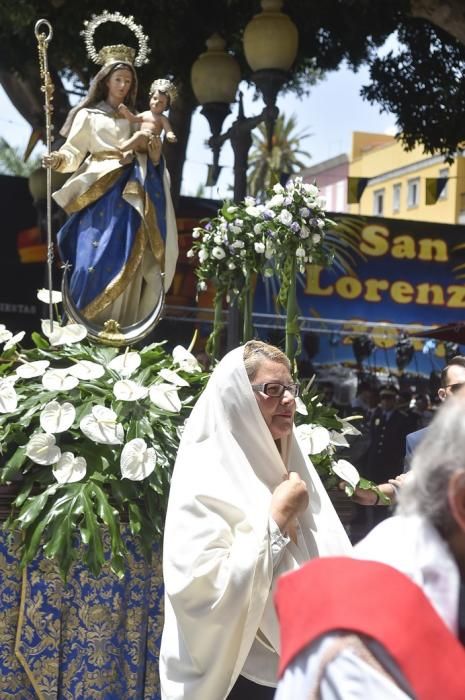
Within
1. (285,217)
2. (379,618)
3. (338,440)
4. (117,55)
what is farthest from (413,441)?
(379,618)

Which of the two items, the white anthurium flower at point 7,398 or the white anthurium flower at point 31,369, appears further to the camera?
the white anthurium flower at point 31,369

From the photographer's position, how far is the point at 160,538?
4402 mm

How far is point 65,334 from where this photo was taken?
5137 mm

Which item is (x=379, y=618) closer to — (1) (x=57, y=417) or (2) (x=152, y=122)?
(1) (x=57, y=417)

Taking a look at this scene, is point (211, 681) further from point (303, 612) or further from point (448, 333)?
point (448, 333)

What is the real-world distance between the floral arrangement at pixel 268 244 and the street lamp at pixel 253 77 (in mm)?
3162

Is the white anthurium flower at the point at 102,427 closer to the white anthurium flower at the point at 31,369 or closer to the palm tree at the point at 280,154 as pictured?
the white anthurium flower at the point at 31,369

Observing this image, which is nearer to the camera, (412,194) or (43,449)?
(43,449)

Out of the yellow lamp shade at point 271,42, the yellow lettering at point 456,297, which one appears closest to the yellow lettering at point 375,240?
the yellow lettering at point 456,297

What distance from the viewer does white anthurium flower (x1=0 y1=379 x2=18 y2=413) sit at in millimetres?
4594

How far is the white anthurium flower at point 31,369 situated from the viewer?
4.74 metres

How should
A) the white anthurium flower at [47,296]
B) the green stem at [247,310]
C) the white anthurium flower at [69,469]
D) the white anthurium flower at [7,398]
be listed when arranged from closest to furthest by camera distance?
the white anthurium flower at [69,469] < the white anthurium flower at [7,398] < the white anthurium flower at [47,296] < the green stem at [247,310]

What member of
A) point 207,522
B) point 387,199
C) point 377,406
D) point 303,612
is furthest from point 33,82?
point 387,199

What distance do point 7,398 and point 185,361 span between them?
2.76ft
